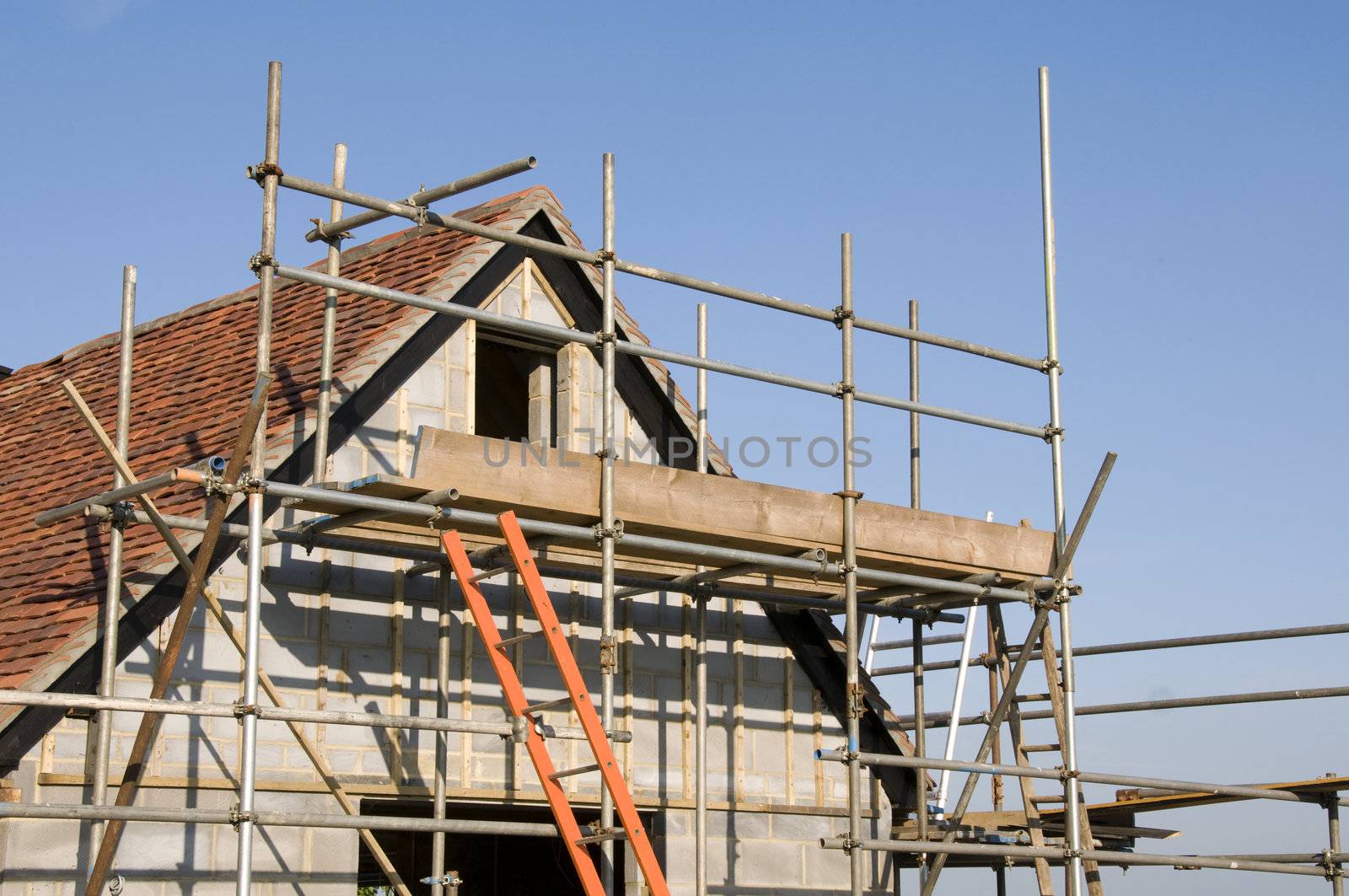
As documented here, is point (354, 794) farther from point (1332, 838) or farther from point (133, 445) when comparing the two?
point (1332, 838)

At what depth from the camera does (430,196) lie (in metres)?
10.3

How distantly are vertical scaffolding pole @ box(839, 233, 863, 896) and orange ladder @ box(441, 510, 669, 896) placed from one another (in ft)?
5.24

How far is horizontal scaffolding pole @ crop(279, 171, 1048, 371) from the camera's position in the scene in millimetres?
10062

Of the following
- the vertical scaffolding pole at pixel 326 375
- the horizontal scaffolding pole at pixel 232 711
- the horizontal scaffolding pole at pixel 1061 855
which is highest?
the vertical scaffolding pole at pixel 326 375

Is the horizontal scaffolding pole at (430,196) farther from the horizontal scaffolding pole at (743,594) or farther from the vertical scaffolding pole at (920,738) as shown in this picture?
the vertical scaffolding pole at (920,738)

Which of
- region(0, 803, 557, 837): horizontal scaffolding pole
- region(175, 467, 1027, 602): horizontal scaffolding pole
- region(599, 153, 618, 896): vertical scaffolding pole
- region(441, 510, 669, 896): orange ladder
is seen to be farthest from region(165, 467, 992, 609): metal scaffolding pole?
region(0, 803, 557, 837): horizontal scaffolding pole

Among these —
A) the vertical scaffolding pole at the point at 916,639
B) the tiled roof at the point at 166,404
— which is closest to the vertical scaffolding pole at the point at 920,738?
the vertical scaffolding pole at the point at 916,639

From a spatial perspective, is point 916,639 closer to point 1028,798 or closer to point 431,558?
point 1028,798

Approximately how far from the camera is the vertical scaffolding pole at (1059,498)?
12.0m

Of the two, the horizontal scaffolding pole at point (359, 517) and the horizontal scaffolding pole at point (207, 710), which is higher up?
the horizontal scaffolding pole at point (359, 517)

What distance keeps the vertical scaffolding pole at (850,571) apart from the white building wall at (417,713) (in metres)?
1.18

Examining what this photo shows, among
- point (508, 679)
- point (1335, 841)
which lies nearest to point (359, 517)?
point (508, 679)

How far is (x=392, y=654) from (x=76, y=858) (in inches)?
92.7

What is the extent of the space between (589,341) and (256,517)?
8.29 ft
